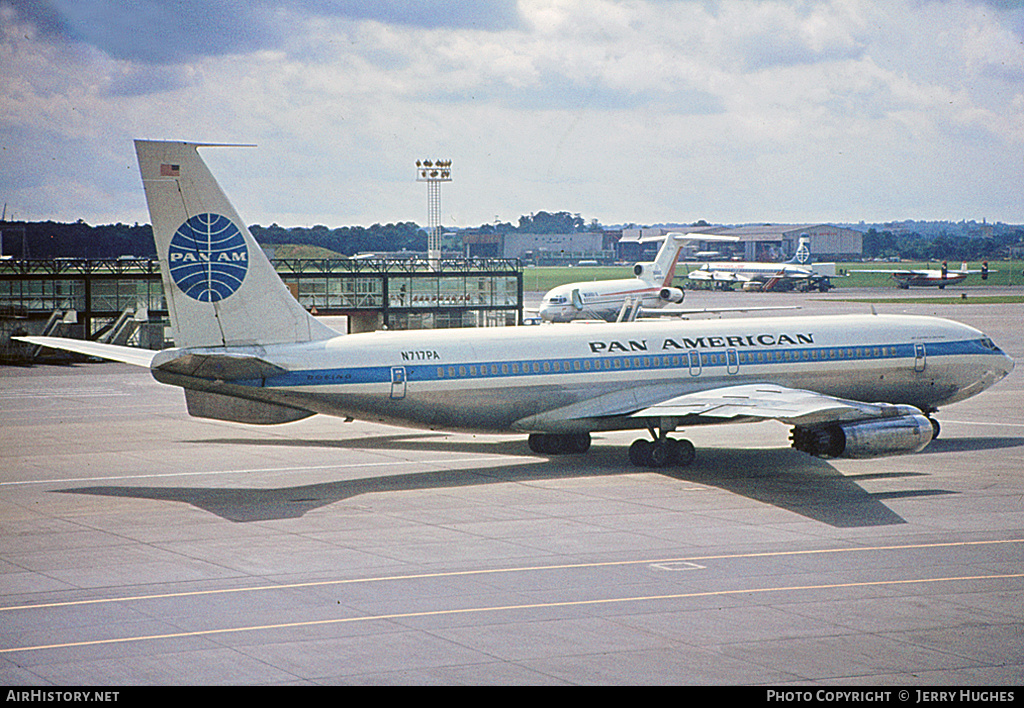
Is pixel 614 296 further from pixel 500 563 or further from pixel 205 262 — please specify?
pixel 500 563

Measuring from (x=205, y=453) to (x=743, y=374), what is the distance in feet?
62.3

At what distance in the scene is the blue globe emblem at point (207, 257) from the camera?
33.4m

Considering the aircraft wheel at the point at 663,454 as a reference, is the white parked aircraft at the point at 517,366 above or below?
above

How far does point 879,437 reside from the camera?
33.8 metres

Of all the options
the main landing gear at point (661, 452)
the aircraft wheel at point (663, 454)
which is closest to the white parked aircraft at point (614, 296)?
the main landing gear at point (661, 452)

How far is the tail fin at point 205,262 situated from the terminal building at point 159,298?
1852 inches

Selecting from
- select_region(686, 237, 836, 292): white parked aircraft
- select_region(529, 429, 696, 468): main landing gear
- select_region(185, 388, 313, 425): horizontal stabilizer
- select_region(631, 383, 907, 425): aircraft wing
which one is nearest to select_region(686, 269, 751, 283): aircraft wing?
select_region(686, 237, 836, 292): white parked aircraft

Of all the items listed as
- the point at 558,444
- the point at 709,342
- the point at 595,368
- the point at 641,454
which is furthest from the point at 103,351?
the point at 709,342

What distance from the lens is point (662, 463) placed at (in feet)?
124

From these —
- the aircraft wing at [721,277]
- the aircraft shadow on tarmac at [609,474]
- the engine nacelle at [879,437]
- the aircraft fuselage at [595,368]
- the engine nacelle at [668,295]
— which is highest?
the aircraft wing at [721,277]

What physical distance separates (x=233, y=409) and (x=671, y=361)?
14.5 meters

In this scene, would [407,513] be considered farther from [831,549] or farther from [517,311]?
[517,311]

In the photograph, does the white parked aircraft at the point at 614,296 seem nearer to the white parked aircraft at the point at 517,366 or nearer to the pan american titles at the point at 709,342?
the white parked aircraft at the point at 517,366

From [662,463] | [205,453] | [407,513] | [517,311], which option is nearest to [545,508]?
[407,513]
